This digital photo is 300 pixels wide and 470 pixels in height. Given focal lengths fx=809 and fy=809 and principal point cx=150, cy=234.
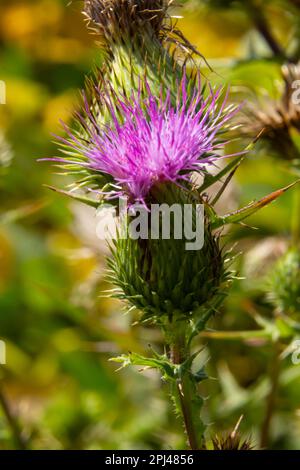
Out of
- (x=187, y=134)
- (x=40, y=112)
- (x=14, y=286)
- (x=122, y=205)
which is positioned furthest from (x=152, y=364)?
(x=40, y=112)

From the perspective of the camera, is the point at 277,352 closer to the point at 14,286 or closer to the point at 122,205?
the point at 122,205

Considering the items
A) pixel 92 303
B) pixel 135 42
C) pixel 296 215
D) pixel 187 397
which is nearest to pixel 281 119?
pixel 296 215

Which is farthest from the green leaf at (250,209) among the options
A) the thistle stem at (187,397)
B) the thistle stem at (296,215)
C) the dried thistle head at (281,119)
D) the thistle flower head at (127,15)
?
the thistle stem at (296,215)

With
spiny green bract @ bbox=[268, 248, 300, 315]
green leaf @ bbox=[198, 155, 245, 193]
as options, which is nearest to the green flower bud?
green leaf @ bbox=[198, 155, 245, 193]

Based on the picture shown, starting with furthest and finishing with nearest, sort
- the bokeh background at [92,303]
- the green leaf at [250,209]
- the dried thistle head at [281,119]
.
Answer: the bokeh background at [92,303]
the dried thistle head at [281,119]
the green leaf at [250,209]

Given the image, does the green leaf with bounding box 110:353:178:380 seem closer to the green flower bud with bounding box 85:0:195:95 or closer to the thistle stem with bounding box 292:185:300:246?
the green flower bud with bounding box 85:0:195:95

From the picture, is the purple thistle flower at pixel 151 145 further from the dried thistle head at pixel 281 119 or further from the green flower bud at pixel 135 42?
the dried thistle head at pixel 281 119
